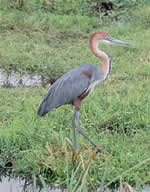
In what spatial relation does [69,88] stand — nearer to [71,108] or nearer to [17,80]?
[71,108]

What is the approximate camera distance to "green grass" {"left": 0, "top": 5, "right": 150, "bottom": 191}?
4.01 m

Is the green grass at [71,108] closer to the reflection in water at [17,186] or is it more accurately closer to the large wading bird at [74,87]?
the reflection in water at [17,186]

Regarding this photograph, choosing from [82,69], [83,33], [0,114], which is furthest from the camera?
[83,33]

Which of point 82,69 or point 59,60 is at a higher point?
point 82,69

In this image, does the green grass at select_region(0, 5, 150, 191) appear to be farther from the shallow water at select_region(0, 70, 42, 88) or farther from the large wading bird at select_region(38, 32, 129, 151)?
the large wading bird at select_region(38, 32, 129, 151)

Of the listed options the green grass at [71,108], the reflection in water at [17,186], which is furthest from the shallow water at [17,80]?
the reflection in water at [17,186]

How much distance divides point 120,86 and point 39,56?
150cm

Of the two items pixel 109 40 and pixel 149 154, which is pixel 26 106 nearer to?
pixel 109 40

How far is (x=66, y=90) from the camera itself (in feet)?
14.1

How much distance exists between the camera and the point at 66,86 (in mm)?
4293

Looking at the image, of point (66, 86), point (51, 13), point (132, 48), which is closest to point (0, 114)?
point (66, 86)

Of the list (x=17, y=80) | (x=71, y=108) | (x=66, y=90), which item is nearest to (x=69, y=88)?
(x=66, y=90)

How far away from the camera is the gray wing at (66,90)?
4266 millimetres

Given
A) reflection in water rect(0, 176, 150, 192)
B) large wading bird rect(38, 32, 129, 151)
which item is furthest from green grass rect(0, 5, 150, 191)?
large wading bird rect(38, 32, 129, 151)
